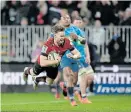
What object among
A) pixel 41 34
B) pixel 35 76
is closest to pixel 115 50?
pixel 41 34

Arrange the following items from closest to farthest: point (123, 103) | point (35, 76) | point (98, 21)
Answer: point (35, 76) → point (123, 103) → point (98, 21)

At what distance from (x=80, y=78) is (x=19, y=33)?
5732 mm

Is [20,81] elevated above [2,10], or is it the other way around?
[2,10]

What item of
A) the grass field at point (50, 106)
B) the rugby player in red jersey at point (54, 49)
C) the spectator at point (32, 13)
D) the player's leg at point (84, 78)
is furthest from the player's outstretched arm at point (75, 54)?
the spectator at point (32, 13)

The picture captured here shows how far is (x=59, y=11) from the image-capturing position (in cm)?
2378

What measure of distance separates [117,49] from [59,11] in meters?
2.48

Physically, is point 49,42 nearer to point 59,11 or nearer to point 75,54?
point 75,54

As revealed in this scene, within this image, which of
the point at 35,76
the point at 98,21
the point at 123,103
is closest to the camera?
the point at 35,76

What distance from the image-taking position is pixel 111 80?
76.8ft

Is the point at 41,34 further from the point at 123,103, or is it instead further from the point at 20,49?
the point at 123,103

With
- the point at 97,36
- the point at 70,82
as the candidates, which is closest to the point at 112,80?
the point at 97,36

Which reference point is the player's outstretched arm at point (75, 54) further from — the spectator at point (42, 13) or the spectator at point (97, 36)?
the spectator at point (42, 13)

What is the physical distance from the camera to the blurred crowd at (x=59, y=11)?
23.6 m

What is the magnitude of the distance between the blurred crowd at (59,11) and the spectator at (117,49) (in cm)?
70
